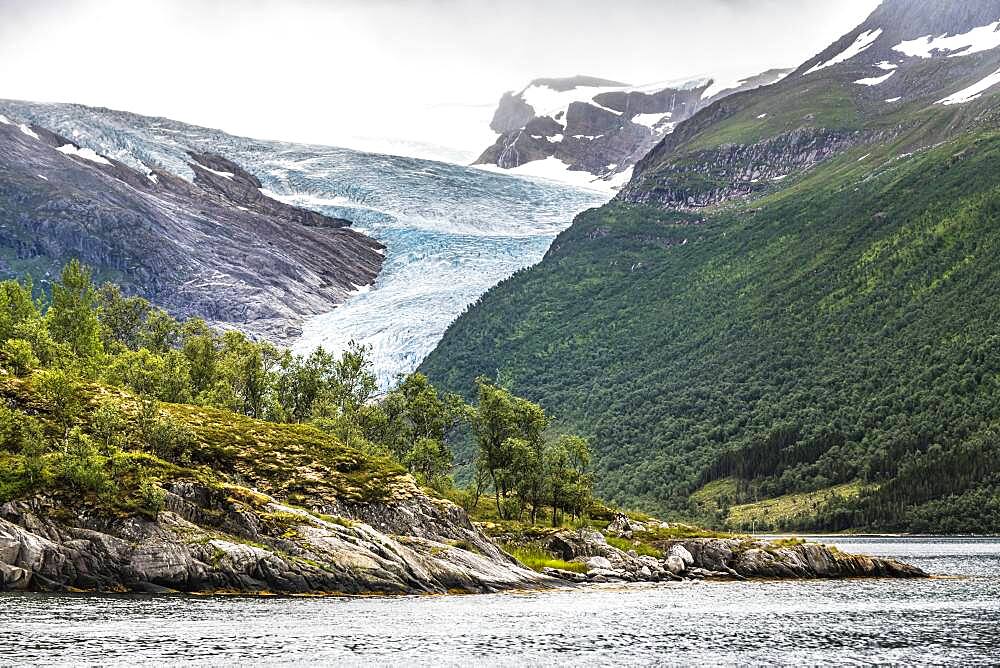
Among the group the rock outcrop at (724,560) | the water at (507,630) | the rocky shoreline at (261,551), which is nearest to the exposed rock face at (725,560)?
the rock outcrop at (724,560)

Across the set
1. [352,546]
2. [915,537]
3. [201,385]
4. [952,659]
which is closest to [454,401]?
[201,385]

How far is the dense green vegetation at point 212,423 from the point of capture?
79.6 meters

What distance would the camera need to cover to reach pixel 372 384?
150125 mm

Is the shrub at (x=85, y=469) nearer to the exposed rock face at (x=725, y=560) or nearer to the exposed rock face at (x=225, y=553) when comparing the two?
the exposed rock face at (x=225, y=553)

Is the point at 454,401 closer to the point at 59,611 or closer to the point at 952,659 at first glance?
the point at 59,611

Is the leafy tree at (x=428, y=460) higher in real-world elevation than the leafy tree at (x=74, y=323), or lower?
lower

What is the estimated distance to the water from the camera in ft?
167

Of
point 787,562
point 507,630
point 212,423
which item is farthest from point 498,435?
point 507,630

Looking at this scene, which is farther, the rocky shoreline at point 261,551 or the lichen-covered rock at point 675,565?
the lichen-covered rock at point 675,565

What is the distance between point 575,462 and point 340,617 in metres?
70.2

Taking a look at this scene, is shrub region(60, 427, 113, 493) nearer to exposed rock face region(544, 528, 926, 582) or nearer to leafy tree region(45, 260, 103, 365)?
exposed rock face region(544, 528, 926, 582)

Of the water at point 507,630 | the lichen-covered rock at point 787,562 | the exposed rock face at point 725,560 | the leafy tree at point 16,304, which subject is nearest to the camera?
the water at point 507,630

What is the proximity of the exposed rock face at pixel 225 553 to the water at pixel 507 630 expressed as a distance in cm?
351

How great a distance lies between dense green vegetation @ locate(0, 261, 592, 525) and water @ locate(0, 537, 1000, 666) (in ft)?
55.2
